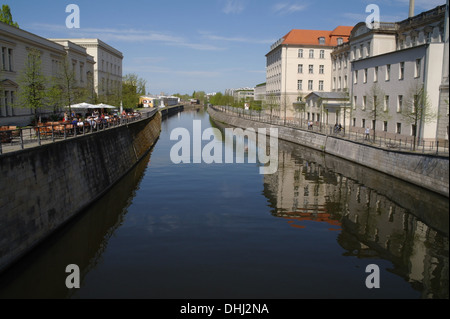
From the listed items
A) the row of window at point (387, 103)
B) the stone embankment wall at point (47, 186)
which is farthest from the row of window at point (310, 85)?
the stone embankment wall at point (47, 186)

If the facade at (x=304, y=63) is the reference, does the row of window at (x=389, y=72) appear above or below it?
below

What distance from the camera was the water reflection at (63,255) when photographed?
40.5 feet

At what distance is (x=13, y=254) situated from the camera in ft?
43.2

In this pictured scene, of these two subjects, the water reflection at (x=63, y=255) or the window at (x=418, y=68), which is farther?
Answer: the window at (x=418, y=68)

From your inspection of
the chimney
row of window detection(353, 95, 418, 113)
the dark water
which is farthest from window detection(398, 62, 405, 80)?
the chimney

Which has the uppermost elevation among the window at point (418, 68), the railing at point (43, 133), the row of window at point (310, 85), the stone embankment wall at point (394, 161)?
the row of window at point (310, 85)

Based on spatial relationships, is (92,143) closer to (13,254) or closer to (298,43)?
(13,254)

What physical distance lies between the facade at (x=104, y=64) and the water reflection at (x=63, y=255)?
142 feet

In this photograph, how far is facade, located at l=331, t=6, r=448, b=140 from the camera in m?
32.2

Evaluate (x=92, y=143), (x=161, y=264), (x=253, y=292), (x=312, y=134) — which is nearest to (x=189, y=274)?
(x=161, y=264)

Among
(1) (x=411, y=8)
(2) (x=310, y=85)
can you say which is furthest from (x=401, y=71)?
(2) (x=310, y=85)

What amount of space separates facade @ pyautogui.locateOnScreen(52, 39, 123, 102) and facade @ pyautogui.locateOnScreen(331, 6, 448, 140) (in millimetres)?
35274

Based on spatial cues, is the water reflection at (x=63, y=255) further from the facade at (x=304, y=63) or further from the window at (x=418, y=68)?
the facade at (x=304, y=63)

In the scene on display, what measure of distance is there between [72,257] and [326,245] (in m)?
10.1
